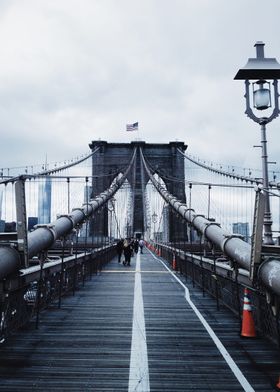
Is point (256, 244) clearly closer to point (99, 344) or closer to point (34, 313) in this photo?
point (99, 344)

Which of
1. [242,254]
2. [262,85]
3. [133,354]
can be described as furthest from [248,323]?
[262,85]

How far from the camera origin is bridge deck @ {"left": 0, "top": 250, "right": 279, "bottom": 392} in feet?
12.4

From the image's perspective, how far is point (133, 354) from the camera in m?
4.61

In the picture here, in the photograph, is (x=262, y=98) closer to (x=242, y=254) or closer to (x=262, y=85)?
(x=262, y=85)

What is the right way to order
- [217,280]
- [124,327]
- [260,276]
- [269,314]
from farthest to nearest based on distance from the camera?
[217,280] < [124,327] < [269,314] < [260,276]

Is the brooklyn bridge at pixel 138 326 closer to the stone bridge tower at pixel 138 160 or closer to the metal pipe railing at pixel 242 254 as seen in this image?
the metal pipe railing at pixel 242 254

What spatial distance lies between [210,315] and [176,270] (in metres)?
8.93

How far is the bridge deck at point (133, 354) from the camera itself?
12.4ft

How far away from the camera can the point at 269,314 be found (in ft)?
16.4

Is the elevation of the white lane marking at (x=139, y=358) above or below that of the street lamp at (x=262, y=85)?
below

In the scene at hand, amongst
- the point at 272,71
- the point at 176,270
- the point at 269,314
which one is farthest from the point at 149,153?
the point at 269,314

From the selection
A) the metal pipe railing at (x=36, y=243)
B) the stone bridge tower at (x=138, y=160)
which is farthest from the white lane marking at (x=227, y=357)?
the stone bridge tower at (x=138, y=160)

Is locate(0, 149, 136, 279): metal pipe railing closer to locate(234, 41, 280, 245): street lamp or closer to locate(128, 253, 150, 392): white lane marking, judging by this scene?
locate(128, 253, 150, 392): white lane marking

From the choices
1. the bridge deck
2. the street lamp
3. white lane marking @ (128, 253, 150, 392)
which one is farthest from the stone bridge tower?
white lane marking @ (128, 253, 150, 392)
